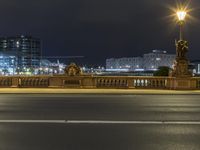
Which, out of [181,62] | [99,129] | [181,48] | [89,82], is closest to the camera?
[99,129]

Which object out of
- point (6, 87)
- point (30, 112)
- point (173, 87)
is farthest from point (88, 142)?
point (6, 87)

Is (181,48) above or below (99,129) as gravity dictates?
above

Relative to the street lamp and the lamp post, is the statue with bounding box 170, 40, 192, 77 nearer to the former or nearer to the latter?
the lamp post

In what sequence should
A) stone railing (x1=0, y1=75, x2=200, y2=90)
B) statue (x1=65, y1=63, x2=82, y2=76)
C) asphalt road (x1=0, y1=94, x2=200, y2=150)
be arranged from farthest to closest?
statue (x1=65, y1=63, x2=82, y2=76) < stone railing (x1=0, y1=75, x2=200, y2=90) < asphalt road (x1=0, y1=94, x2=200, y2=150)

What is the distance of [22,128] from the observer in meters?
12.7

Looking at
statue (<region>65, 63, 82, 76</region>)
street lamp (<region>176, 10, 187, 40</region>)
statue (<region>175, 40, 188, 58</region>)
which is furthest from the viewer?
statue (<region>65, 63, 82, 76</region>)

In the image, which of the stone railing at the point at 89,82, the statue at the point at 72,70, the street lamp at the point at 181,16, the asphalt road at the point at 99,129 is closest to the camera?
the asphalt road at the point at 99,129

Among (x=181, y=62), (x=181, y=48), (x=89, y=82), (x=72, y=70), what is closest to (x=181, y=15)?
(x=181, y=48)

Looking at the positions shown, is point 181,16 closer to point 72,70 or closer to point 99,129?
point 72,70

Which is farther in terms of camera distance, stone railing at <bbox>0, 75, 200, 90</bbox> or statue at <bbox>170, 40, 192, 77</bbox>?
stone railing at <bbox>0, 75, 200, 90</bbox>

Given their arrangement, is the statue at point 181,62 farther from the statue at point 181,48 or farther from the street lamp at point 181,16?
the street lamp at point 181,16

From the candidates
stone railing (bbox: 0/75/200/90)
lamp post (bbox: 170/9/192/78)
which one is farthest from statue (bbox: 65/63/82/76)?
lamp post (bbox: 170/9/192/78)

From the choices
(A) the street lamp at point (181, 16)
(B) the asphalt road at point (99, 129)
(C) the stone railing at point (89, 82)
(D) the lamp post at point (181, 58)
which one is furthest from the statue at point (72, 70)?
(B) the asphalt road at point (99, 129)

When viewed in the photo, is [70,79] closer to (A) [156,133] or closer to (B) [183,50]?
(B) [183,50]
